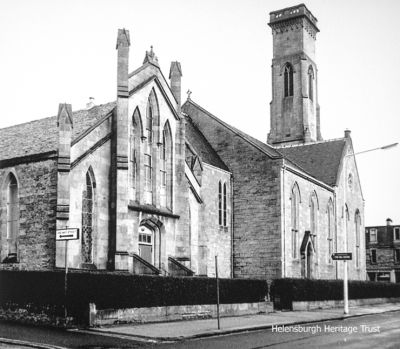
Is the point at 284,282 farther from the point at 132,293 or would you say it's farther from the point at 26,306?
the point at 26,306

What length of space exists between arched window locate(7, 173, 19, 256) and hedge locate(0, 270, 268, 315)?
4.96 metres

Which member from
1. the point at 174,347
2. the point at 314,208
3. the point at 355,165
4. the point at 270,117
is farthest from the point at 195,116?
the point at 174,347

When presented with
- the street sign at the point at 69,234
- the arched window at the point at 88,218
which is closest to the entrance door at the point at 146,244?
the arched window at the point at 88,218

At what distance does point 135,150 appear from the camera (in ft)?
93.3

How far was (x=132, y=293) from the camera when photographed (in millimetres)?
20938

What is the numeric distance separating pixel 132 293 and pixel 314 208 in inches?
980

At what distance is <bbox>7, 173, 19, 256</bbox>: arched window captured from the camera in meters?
26.3

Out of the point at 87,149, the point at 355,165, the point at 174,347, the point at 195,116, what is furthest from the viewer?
the point at 355,165

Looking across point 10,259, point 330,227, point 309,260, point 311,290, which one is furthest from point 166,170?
point 330,227

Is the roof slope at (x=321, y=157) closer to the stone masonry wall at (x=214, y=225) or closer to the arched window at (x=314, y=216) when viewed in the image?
the arched window at (x=314, y=216)

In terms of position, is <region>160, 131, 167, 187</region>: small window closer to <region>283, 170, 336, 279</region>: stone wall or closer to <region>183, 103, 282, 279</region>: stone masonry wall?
<region>183, 103, 282, 279</region>: stone masonry wall

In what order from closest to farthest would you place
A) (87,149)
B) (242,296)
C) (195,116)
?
(87,149), (242,296), (195,116)

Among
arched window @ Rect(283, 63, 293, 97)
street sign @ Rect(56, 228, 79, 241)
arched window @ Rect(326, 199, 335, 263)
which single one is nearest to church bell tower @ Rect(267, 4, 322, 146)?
arched window @ Rect(283, 63, 293, 97)

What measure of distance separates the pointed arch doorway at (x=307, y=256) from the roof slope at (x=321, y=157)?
699cm
